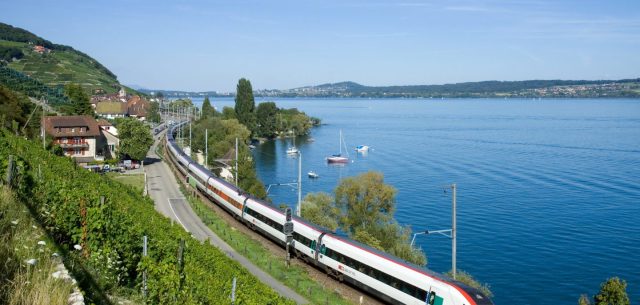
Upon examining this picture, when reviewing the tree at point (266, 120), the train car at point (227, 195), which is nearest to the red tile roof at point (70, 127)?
the train car at point (227, 195)

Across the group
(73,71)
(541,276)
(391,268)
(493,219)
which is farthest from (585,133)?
(73,71)

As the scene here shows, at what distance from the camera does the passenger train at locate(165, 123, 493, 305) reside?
19.4 meters

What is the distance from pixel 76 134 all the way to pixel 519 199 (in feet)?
167

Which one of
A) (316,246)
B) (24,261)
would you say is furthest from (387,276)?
(24,261)

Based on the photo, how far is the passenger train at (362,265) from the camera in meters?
19.4

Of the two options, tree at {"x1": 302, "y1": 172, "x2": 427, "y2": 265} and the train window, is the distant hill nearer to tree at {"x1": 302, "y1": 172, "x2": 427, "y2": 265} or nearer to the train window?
tree at {"x1": 302, "y1": 172, "x2": 427, "y2": 265}

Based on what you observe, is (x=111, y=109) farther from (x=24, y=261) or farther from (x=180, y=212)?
(x=24, y=261)

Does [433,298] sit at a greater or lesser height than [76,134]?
lesser

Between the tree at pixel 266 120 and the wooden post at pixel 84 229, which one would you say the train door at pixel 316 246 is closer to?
the wooden post at pixel 84 229

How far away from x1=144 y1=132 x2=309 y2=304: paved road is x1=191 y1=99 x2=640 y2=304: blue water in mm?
13844

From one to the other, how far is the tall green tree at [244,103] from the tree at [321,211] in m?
72.4

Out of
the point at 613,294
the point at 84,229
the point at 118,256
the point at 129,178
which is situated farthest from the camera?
the point at 129,178

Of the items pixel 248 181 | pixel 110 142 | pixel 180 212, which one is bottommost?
pixel 180 212

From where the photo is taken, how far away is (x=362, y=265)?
76.7 feet
